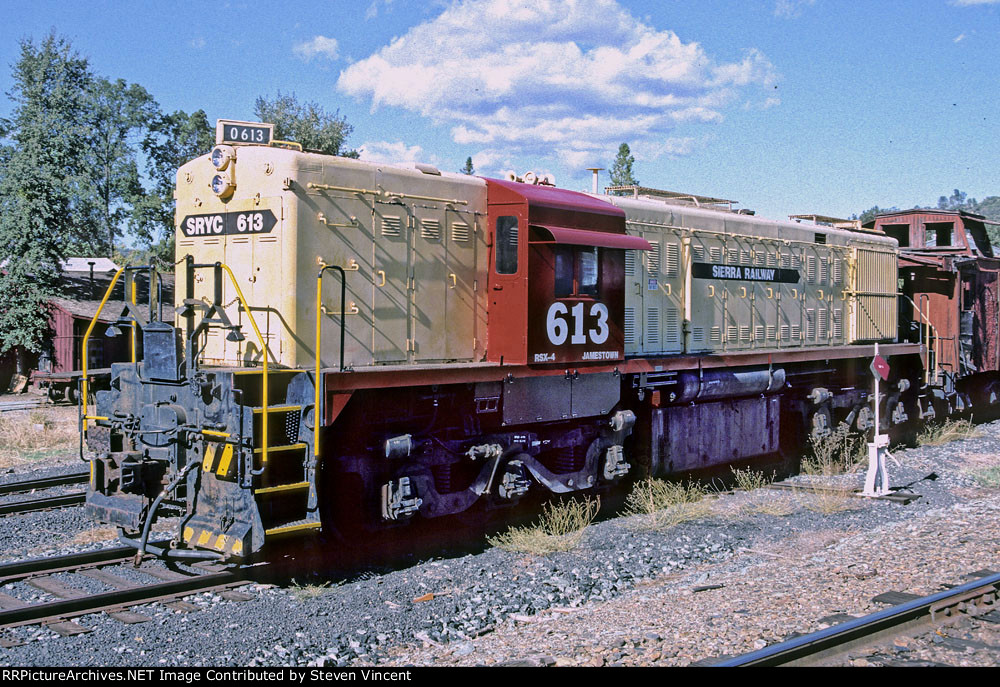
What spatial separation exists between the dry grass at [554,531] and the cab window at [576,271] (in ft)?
7.92

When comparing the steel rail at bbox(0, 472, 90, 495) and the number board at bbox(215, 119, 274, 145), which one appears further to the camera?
the steel rail at bbox(0, 472, 90, 495)

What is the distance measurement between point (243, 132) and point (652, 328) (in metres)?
5.90

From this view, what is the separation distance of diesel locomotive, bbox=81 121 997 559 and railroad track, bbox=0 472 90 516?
6.94 ft

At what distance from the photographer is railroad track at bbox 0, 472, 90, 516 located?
992cm

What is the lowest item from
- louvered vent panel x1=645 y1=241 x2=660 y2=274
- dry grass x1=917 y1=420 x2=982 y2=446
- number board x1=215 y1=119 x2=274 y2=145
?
dry grass x1=917 y1=420 x2=982 y2=446

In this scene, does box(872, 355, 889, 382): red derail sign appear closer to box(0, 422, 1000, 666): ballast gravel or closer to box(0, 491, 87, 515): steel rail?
box(0, 422, 1000, 666): ballast gravel

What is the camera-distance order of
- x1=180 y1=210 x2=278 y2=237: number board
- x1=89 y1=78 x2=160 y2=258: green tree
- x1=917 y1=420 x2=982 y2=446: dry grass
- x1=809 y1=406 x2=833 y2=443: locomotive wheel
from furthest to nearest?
x1=89 y1=78 x2=160 y2=258: green tree, x1=917 y1=420 x2=982 y2=446: dry grass, x1=809 y1=406 x2=833 y2=443: locomotive wheel, x1=180 y1=210 x2=278 y2=237: number board

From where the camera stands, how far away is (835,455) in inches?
578

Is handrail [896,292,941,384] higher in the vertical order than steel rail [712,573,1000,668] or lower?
higher

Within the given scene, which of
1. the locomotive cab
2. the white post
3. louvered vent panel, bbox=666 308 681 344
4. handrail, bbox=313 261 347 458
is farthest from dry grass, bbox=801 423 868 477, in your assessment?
handrail, bbox=313 261 347 458

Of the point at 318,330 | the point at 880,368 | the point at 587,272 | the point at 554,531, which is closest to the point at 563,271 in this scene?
the point at 587,272

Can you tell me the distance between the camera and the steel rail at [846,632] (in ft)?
17.1
